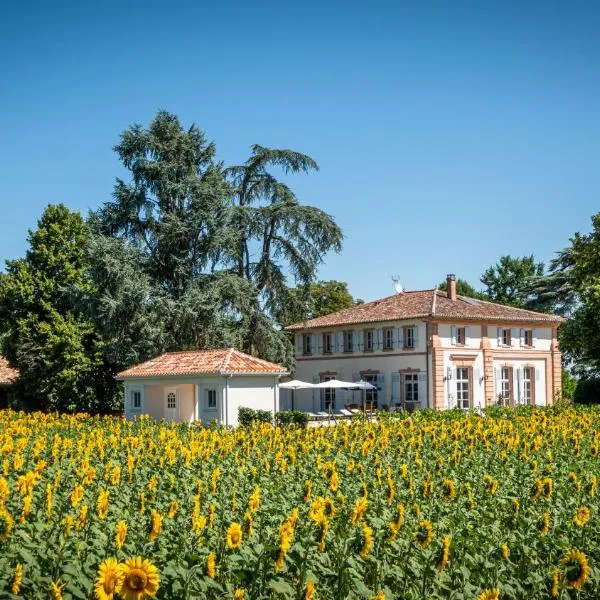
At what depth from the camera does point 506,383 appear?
50.3 m

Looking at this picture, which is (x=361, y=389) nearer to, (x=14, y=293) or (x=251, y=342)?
(x=251, y=342)

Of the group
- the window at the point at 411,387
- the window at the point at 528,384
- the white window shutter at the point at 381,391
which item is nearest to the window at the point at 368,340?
the white window shutter at the point at 381,391

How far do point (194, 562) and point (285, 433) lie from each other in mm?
11594

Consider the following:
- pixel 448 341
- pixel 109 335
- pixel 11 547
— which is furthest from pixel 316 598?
pixel 448 341

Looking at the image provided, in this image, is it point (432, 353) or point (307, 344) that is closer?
point (432, 353)

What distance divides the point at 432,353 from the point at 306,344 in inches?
394

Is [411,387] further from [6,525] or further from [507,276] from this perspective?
[6,525]

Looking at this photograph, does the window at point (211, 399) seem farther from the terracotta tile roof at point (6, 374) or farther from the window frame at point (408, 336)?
the terracotta tile roof at point (6, 374)

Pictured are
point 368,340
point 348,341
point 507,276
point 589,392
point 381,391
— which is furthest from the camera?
point 507,276

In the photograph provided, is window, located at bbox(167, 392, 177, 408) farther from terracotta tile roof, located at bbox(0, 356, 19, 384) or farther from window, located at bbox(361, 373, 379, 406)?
window, located at bbox(361, 373, 379, 406)

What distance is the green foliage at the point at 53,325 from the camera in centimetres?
4153

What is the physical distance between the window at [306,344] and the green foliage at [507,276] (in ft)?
75.6

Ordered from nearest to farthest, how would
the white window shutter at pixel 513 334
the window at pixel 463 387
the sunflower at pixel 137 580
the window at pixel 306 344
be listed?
1. the sunflower at pixel 137 580
2. the window at pixel 463 387
3. the white window shutter at pixel 513 334
4. the window at pixel 306 344

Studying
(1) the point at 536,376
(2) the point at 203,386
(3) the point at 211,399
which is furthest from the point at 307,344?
(3) the point at 211,399
